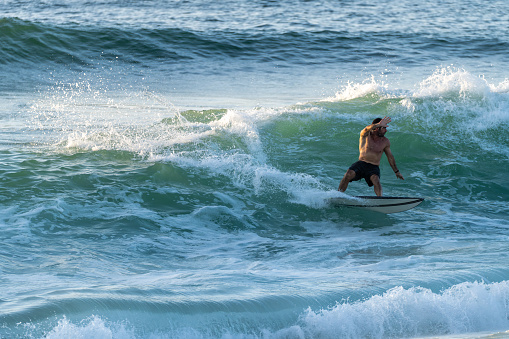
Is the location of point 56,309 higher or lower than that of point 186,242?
higher

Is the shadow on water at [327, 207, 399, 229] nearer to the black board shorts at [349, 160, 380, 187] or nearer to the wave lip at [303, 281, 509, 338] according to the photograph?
the black board shorts at [349, 160, 380, 187]

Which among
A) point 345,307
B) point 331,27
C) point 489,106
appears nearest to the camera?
point 345,307

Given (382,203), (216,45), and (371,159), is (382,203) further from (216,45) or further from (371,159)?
(216,45)

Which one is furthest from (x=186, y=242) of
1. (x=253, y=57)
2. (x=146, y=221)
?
(x=253, y=57)

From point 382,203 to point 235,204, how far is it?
2378 millimetres

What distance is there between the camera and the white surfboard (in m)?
9.15

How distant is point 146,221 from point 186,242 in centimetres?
93

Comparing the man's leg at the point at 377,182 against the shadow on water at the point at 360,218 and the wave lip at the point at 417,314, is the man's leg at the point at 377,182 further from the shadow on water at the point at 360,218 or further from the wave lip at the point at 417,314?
the wave lip at the point at 417,314

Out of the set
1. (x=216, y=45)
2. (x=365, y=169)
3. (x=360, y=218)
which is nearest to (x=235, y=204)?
(x=360, y=218)

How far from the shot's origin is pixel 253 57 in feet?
85.2

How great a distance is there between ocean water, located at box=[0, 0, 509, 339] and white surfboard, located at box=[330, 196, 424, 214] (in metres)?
0.16

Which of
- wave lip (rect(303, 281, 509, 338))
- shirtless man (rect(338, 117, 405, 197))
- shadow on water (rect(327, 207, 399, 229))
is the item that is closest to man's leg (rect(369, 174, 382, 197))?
shirtless man (rect(338, 117, 405, 197))

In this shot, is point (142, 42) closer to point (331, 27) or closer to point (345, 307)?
point (331, 27)

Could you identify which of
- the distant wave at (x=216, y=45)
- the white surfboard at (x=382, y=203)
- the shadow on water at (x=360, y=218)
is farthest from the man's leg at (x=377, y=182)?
the distant wave at (x=216, y=45)
